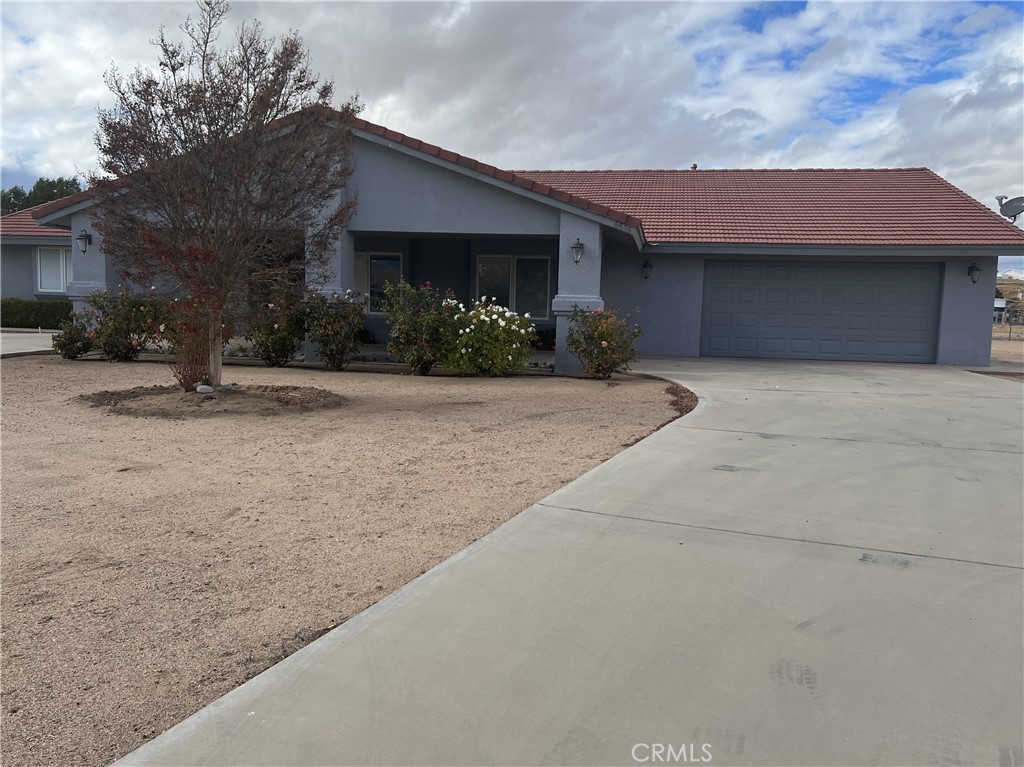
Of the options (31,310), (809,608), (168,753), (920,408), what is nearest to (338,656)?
(168,753)

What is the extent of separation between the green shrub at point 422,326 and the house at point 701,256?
1807mm

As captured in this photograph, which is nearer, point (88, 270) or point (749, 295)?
point (88, 270)

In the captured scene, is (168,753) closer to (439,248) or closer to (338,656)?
(338,656)

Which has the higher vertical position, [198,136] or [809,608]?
[198,136]

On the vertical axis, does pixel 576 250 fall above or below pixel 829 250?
below

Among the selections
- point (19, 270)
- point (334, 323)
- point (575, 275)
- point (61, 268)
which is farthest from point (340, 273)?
point (19, 270)

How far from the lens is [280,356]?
14.9 meters

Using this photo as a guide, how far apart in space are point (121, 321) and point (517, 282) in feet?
30.6

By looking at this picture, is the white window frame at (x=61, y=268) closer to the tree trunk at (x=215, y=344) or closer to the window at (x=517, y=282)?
the window at (x=517, y=282)

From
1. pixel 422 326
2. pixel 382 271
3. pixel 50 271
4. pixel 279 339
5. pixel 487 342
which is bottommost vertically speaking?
pixel 279 339

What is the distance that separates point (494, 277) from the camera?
20297 mm

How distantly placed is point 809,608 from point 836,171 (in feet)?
73.3

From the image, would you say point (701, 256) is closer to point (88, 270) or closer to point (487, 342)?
point (487, 342)

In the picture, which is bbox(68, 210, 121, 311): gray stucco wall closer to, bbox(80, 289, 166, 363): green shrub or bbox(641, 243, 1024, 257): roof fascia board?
bbox(80, 289, 166, 363): green shrub
